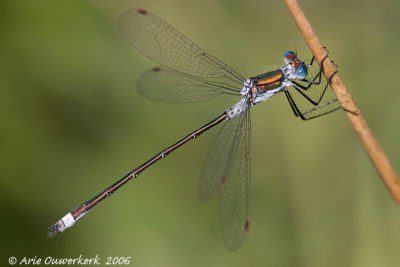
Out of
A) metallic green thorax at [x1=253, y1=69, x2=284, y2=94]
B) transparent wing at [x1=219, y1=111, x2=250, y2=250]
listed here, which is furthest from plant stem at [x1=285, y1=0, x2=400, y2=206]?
transparent wing at [x1=219, y1=111, x2=250, y2=250]

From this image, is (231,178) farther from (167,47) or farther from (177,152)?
(167,47)

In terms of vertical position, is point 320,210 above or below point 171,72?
below

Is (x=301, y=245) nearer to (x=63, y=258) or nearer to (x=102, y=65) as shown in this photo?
(x=63, y=258)

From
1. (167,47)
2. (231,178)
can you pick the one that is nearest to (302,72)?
(231,178)

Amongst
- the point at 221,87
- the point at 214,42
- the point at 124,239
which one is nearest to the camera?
the point at 124,239

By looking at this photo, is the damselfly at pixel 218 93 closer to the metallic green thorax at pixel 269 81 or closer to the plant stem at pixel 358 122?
the metallic green thorax at pixel 269 81

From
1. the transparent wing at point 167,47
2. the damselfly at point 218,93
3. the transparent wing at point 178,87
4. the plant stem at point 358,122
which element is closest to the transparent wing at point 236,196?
the damselfly at point 218,93

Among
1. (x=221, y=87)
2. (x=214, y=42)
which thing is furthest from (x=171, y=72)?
(x=214, y=42)
